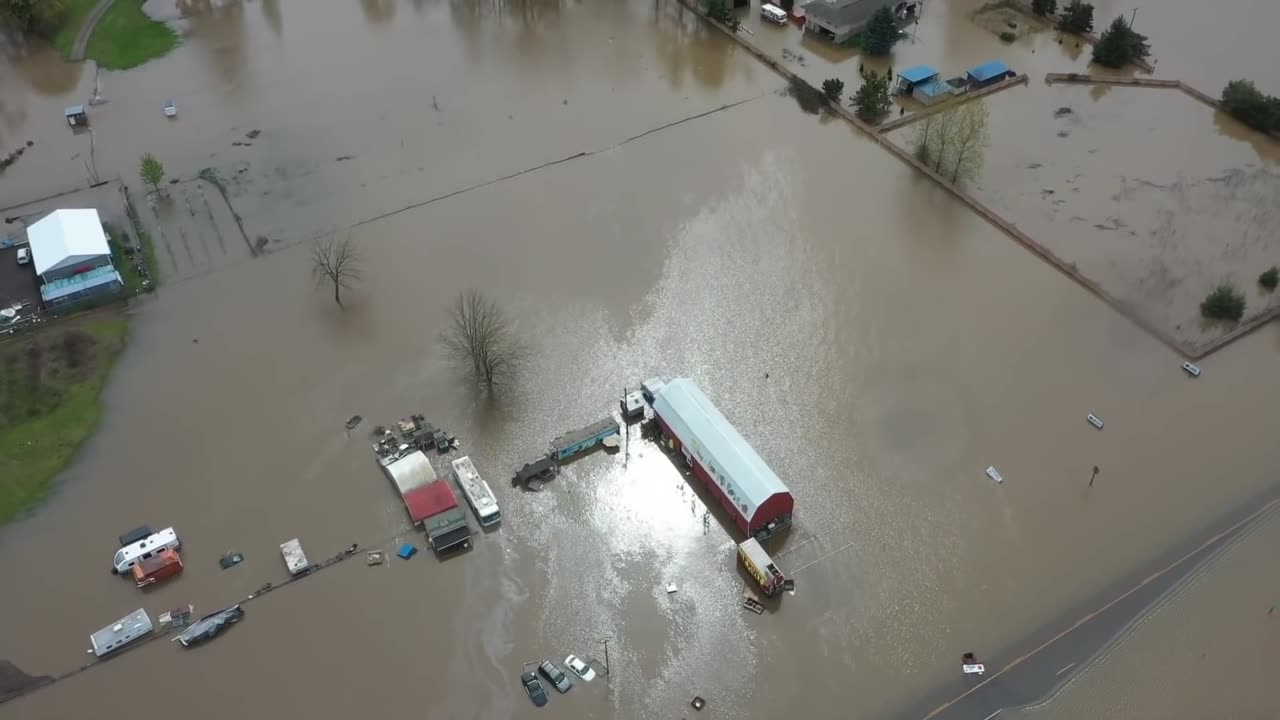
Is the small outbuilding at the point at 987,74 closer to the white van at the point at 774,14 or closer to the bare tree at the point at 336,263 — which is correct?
the white van at the point at 774,14

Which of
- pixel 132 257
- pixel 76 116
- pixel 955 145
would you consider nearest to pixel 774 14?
pixel 955 145

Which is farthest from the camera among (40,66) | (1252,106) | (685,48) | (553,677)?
(685,48)

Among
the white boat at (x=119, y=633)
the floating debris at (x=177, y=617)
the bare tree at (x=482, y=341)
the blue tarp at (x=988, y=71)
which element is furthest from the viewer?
the blue tarp at (x=988, y=71)

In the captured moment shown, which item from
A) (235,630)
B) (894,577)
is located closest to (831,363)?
(894,577)

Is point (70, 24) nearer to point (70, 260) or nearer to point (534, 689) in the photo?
point (70, 260)

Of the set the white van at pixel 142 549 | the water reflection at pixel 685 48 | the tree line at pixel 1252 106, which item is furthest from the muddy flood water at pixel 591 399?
the tree line at pixel 1252 106
